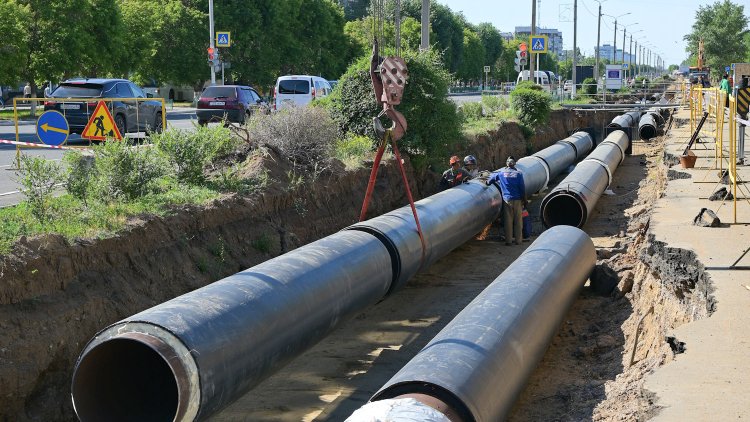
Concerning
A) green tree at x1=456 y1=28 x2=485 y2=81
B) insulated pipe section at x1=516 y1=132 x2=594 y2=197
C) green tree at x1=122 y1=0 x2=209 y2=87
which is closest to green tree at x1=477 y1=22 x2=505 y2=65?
green tree at x1=456 y1=28 x2=485 y2=81

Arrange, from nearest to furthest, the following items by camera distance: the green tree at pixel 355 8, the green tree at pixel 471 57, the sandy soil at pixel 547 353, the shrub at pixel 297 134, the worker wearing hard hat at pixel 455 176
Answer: the sandy soil at pixel 547 353, the shrub at pixel 297 134, the worker wearing hard hat at pixel 455 176, the green tree at pixel 471 57, the green tree at pixel 355 8

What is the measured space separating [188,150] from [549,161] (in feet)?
38.0

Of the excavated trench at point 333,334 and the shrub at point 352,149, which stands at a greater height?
the shrub at point 352,149

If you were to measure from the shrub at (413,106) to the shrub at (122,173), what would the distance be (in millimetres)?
6434

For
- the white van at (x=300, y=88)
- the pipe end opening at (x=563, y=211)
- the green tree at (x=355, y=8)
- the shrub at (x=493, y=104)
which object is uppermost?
the green tree at (x=355, y=8)

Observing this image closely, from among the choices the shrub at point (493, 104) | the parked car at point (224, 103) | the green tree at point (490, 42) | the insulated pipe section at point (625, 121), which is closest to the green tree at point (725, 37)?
the green tree at point (490, 42)

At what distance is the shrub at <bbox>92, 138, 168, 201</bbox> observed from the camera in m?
9.84

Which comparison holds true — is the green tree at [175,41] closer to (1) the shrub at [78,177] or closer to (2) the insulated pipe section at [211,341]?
(1) the shrub at [78,177]

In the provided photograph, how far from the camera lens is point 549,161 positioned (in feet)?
67.5

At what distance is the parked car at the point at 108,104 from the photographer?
18234mm

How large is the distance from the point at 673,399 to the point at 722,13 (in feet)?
285

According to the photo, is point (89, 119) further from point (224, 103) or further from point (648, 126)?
point (648, 126)

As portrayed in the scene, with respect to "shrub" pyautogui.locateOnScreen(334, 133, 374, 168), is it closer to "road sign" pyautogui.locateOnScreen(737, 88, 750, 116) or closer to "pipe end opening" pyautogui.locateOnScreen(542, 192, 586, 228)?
"pipe end opening" pyautogui.locateOnScreen(542, 192, 586, 228)

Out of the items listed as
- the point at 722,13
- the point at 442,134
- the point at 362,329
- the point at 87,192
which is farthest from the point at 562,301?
the point at 722,13
